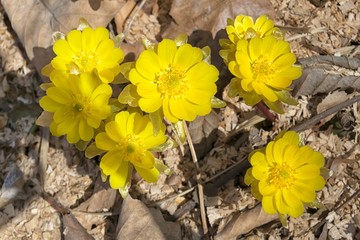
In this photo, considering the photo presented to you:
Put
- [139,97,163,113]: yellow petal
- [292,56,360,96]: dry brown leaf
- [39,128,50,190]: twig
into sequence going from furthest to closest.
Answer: [39,128,50,190]: twig < [292,56,360,96]: dry brown leaf < [139,97,163,113]: yellow petal

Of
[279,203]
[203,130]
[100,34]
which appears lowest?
[203,130]

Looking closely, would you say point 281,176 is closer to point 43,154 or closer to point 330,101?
point 330,101

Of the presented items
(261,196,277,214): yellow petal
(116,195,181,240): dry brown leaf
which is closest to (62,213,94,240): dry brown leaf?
(116,195,181,240): dry brown leaf

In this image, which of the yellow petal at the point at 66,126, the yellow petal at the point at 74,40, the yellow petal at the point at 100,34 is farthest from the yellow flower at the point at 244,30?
the yellow petal at the point at 66,126

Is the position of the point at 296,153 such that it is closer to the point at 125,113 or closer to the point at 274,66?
the point at 274,66

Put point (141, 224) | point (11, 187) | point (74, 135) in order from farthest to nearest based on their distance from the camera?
1. point (11, 187)
2. point (141, 224)
3. point (74, 135)

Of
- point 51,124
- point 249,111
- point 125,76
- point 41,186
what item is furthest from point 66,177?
point 249,111

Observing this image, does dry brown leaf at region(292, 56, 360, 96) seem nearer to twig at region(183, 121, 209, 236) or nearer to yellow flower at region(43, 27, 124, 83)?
twig at region(183, 121, 209, 236)

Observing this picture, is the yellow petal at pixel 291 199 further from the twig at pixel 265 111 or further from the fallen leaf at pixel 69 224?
the fallen leaf at pixel 69 224

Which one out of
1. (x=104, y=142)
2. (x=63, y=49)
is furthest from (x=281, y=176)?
(x=63, y=49)
